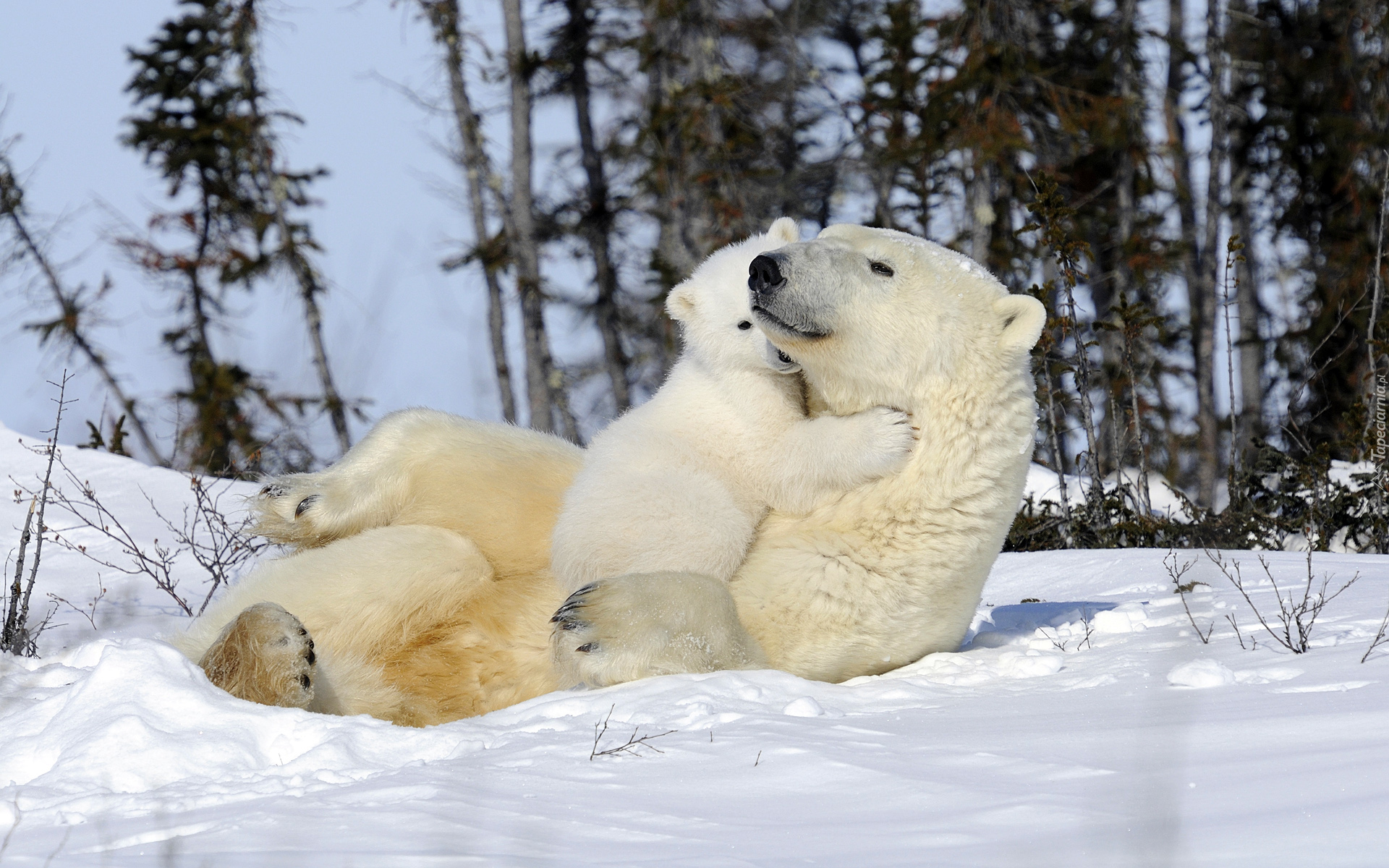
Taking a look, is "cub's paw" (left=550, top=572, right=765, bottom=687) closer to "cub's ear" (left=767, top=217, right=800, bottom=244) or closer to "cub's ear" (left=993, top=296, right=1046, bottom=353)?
"cub's ear" (left=993, top=296, right=1046, bottom=353)

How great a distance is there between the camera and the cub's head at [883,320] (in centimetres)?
285

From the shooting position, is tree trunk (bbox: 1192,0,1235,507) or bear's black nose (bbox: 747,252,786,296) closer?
bear's black nose (bbox: 747,252,786,296)

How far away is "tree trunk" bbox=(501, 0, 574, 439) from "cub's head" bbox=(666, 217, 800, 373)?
1080 cm

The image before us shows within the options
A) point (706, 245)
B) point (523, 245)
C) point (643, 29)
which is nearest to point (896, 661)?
point (706, 245)

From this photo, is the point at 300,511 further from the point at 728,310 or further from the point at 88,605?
the point at 88,605

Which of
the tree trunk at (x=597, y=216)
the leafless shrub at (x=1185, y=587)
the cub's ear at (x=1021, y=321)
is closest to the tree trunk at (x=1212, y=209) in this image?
the tree trunk at (x=597, y=216)

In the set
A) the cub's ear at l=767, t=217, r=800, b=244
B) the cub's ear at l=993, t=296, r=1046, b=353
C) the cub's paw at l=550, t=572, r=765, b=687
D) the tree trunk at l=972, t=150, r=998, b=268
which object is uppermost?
the tree trunk at l=972, t=150, r=998, b=268

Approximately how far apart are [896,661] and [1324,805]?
149 centimetres

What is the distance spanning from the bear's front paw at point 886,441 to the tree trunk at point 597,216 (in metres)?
12.9

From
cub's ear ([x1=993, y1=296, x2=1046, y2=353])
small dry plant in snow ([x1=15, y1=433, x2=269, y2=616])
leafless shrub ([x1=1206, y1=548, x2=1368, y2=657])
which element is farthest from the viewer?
small dry plant in snow ([x1=15, y1=433, x2=269, y2=616])

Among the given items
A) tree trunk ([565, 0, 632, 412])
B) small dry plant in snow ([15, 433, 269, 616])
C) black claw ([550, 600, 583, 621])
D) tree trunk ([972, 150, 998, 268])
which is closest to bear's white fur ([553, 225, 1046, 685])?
black claw ([550, 600, 583, 621])

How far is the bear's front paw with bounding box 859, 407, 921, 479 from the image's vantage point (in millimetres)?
2822

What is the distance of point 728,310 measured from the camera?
3344mm

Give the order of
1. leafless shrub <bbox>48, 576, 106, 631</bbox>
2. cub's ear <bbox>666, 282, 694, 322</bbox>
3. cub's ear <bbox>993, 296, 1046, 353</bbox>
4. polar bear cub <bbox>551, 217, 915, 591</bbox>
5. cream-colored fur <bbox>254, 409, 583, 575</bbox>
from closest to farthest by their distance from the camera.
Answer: polar bear cub <bbox>551, 217, 915, 591</bbox> < cub's ear <bbox>993, 296, 1046, 353</bbox> < cream-colored fur <bbox>254, 409, 583, 575</bbox> < cub's ear <bbox>666, 282, 694, 322</bbox> < leafless shrub <bbox>48, 576, 106, 631</bbox>
